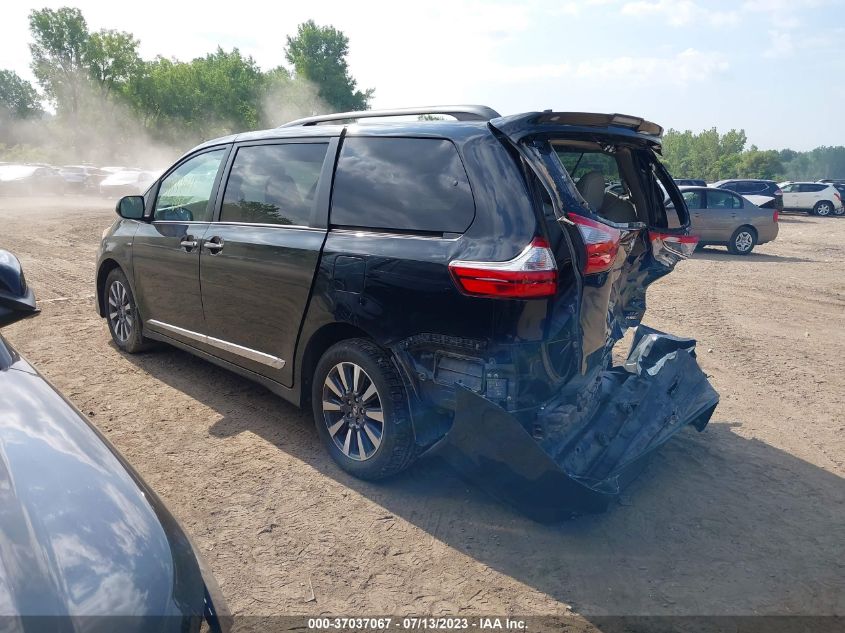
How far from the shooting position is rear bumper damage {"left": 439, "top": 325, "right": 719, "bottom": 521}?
9.71 ft

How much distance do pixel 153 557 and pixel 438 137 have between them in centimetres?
247

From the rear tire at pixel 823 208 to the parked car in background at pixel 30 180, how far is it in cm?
3764

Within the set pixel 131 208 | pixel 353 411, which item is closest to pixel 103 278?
Answer: pixel 131 208

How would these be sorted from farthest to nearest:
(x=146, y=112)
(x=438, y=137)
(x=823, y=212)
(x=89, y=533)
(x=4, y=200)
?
→ (x=146, y=112)
(x=823, y=212)
(x=4, y=200)
(x=438, y=137)
(x=89, y=533)

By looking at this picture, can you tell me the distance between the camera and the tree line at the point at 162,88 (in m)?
54.6

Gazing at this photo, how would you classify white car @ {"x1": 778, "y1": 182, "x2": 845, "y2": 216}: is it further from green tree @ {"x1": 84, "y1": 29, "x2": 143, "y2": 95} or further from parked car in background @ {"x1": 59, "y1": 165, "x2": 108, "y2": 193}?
green tree @ {"x1": 84, "y1": 29, "x2": 143, "y2": 95}

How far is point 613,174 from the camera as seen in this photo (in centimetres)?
440

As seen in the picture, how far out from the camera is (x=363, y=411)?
11.7 feet

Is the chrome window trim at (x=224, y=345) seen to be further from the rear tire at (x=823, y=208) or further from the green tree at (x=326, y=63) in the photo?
the green tree at (x=326, y=63)

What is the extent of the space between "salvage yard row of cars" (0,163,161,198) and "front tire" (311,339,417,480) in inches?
1090

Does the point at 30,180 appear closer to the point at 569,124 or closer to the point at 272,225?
the point at 272,225

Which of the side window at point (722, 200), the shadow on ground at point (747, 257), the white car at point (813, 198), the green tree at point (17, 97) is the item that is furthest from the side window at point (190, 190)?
the green tree at point (17, 97)

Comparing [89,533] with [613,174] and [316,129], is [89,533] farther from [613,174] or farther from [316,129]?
[613,174]

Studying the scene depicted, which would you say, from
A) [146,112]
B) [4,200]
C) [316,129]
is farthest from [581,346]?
[146,112]
